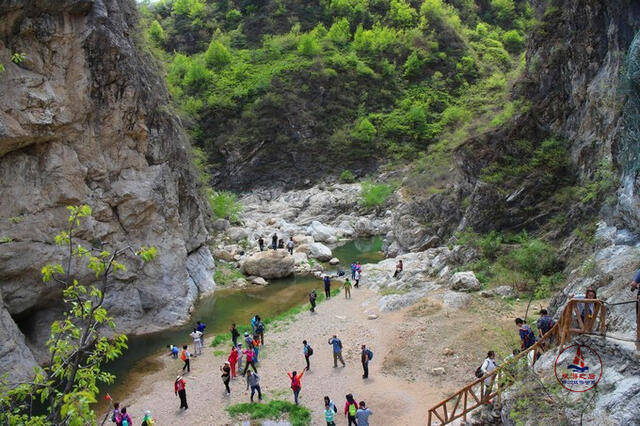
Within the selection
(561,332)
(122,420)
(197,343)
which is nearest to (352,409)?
(561,332)

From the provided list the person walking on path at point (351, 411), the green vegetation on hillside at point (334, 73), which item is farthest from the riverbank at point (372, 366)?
the green vegetation on hillside at point (334, 73)

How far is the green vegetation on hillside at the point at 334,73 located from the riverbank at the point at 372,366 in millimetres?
41709

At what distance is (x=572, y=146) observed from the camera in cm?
2467

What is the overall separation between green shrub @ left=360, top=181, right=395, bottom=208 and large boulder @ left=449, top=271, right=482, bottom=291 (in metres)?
29.7

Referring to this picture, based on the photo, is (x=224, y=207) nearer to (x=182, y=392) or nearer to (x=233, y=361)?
(x=233, y=361)

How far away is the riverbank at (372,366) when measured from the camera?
1538cm

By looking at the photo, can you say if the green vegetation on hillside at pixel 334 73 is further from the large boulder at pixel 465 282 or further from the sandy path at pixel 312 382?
the sandy path at pixel 312 382

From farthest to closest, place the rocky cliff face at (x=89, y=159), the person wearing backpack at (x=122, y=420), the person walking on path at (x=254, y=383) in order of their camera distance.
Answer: the rocky cliff face at (x=89, y=159) < the person walking on path at (x=254, y=383) < the person wearing backpack at (x=122, y=420)

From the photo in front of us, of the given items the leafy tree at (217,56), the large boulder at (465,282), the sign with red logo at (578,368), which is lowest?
the large boulder at (465,282)

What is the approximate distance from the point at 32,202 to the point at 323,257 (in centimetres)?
2138

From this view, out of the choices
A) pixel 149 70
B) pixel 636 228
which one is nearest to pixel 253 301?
pixel 149 70

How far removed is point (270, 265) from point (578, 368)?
81.7ft

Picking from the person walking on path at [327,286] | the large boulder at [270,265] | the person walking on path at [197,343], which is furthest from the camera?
the large boulder at [270,265]

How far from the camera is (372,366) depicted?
17.7 meters
